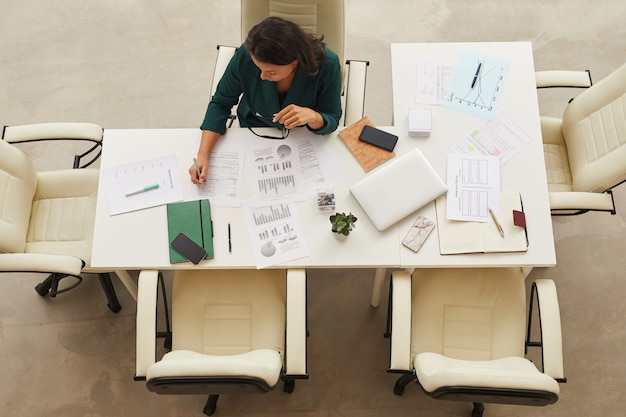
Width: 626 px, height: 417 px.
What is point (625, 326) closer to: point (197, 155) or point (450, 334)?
point (450, 334)

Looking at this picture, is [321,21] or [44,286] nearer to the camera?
[321,21]

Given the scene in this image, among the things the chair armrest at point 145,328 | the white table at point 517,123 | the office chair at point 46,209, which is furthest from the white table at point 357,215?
the office chair at point 46,209

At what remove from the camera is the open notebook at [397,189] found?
2.16 m

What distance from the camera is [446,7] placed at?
11.7ft

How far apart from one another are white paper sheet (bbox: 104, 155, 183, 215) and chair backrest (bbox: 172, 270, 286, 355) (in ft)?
1.23

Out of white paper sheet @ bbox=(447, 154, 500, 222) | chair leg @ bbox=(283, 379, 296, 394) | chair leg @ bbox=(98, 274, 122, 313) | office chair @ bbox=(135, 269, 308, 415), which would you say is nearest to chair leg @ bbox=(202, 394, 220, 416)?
chair leg @ bbox=(283, 379, 296, 394)

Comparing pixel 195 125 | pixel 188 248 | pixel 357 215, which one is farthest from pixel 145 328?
pixel 195 125

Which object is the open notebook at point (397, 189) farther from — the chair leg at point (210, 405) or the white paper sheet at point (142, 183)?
the chair leg at point (210, 405)

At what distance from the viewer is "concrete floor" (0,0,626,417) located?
270 centimetres

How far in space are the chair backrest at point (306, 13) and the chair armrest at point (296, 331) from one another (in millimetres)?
1206

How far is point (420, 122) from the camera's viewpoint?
90.4 inches

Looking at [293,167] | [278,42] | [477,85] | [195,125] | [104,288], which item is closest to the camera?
[278,42]

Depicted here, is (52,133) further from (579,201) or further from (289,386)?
(579,201)

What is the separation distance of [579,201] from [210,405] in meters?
2.04
